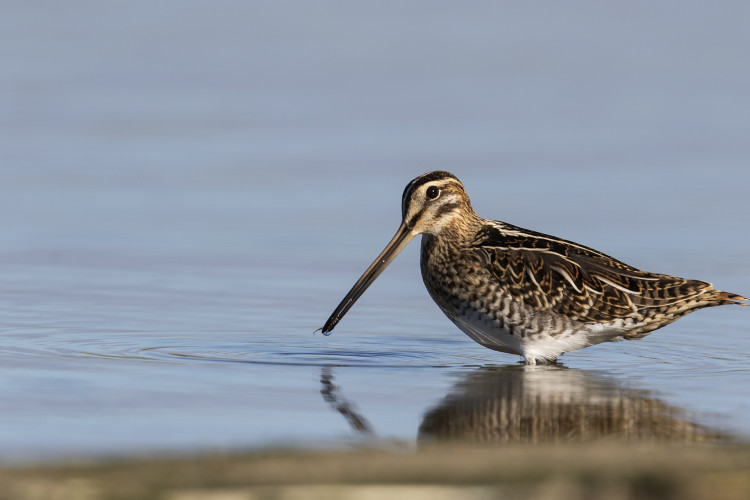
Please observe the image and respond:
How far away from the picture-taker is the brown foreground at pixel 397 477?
456 cm

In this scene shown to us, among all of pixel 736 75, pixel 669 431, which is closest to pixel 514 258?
pixel 669 431

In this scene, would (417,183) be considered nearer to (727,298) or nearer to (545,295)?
(545,295)

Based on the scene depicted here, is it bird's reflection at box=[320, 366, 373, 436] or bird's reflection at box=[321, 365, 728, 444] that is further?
bird's reflection at box=[320, 366, 373, 436]

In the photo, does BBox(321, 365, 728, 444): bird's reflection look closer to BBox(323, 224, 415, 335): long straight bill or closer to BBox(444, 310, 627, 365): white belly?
BBox(444, 310, 627, 365): white belly

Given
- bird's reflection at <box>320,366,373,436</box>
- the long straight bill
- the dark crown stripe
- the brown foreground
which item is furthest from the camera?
the dark crown stripe

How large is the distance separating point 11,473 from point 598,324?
4538 mm

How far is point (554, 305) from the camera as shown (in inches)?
339

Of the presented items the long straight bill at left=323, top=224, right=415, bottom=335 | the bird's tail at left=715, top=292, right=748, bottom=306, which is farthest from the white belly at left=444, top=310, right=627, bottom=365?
the long straight bill at left=323, top=224, right=415, bottom=335

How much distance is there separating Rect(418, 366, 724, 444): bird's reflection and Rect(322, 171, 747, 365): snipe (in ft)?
1.77

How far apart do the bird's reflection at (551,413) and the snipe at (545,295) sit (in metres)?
0.54

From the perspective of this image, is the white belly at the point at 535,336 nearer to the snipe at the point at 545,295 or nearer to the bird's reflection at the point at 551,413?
the snipe at the point at 545,295

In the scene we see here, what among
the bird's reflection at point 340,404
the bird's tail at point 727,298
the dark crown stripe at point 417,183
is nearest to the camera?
the bird's reflection at point 340,404

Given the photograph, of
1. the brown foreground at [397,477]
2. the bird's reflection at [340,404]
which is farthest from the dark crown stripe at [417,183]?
the brown foreground at [397,477]

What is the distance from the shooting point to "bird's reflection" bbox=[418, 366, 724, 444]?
630cm
